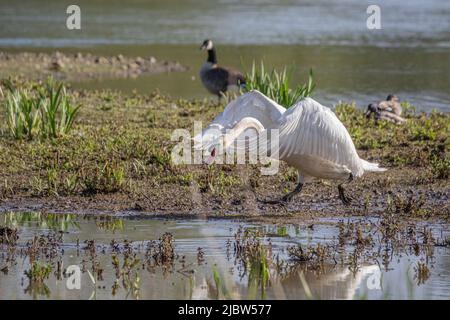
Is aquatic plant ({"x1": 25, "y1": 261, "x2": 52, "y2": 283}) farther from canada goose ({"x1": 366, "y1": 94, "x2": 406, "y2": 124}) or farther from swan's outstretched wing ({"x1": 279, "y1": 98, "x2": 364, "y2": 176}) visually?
canada goose ({"x1": 366, "y1": 94, "x2": 406, "y2": 124})

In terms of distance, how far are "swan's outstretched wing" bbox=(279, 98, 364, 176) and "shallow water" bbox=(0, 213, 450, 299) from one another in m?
0.67

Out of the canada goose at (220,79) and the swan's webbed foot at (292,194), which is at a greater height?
the canada goose at (220,79)

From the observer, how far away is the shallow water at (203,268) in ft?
21.9

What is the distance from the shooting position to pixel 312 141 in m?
8.70

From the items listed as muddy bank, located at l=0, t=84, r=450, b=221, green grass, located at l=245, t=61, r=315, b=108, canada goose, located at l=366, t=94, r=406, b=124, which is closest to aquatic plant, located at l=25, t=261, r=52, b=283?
muddy bank, located at l=0, t=84, r=450, b=221

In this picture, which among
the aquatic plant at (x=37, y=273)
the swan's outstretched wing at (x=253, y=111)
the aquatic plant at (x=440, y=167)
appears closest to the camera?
the aquatic plant at (x=37, y=273)

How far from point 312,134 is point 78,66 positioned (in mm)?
12895

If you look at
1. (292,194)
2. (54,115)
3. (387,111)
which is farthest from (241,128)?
(387,111)

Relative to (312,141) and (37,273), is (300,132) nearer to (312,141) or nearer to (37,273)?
(312,141)

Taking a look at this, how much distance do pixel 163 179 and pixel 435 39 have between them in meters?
17.4

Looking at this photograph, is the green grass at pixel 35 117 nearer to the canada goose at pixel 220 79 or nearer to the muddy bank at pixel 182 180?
the muddy bank at pixel 182 180

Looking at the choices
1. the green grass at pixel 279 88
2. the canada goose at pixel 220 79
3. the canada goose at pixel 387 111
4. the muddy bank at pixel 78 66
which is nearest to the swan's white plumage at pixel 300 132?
the green grass at pixel 279 88

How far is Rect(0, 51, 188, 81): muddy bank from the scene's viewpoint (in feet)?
64.1

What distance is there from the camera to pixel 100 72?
20.6m
